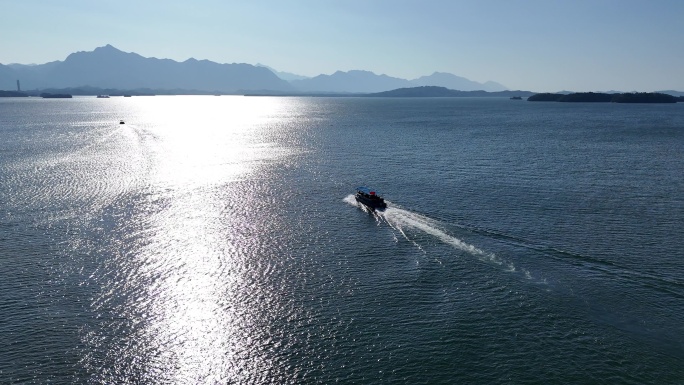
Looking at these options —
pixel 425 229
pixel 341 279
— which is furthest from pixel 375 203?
pixel 341 279

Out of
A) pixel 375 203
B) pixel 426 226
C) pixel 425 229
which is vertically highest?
pixel 375 203

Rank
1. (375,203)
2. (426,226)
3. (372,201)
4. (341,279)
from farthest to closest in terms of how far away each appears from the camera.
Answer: (372,201), (375,203), (426,226), (341,279)

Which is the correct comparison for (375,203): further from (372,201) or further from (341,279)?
(341,279)

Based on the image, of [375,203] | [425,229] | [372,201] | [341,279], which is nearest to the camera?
[341,279]

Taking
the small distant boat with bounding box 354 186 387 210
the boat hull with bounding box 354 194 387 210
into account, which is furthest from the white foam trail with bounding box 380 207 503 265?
the small distant boat with bounding box 354 186 387 210

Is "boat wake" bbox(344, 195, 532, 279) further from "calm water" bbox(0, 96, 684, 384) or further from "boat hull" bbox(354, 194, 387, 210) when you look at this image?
"boat hull" bbox(354, 194, 387, 210)

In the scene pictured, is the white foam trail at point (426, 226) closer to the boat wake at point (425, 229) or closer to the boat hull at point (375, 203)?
the boat wake at point (425, 229)
